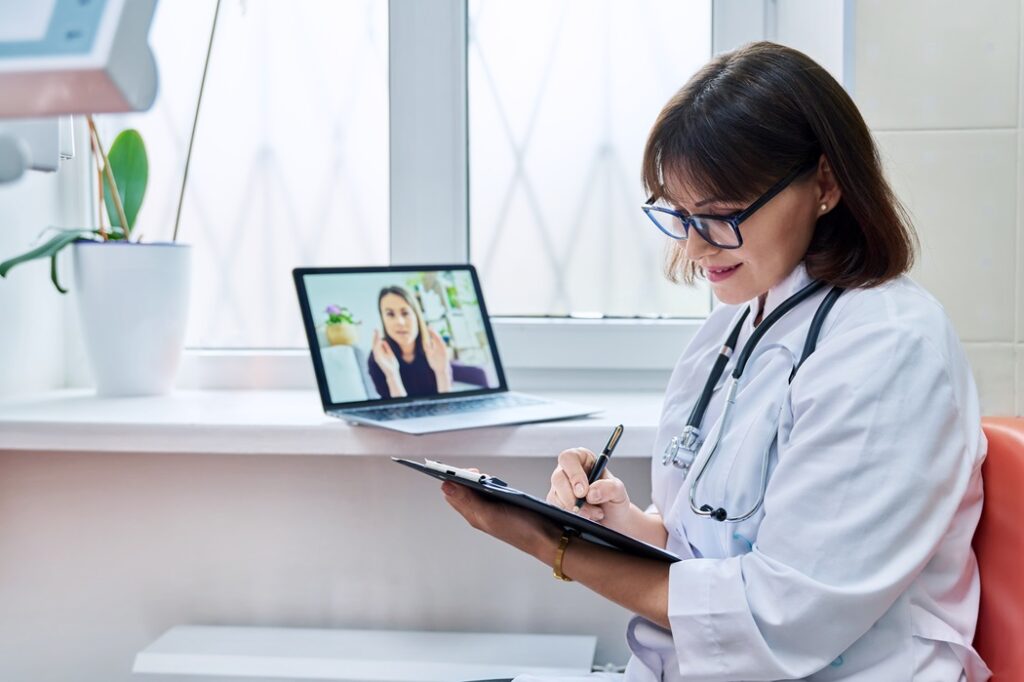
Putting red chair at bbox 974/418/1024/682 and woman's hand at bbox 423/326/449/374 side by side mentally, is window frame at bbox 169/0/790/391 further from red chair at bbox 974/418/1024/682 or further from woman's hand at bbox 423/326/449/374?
red chair at bbox 974/418/1024/682

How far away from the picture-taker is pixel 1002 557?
105 centimetres

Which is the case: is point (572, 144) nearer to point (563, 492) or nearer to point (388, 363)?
point (388, 363)

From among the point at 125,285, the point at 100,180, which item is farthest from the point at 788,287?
the point at 100,180

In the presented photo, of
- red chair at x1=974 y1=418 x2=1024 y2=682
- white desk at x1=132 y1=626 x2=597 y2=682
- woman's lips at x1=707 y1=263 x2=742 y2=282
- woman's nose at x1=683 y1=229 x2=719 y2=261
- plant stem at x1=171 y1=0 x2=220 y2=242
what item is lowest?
white desk at x1=132 y1=626 x2=597 y2=682

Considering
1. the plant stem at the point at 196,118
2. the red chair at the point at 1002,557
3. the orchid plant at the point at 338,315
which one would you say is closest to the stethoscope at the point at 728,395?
the red chair at the point at 1002,557

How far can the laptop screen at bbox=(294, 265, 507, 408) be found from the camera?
5.03 ft

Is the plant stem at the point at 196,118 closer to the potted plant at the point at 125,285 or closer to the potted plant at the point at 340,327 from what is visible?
the potted plant at the point at 125,285

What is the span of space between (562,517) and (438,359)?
68 centimetres

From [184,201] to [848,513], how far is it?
59.2 inches

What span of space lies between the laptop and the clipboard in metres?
0.39

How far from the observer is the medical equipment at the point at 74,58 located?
52 cm

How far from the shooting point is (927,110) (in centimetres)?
144

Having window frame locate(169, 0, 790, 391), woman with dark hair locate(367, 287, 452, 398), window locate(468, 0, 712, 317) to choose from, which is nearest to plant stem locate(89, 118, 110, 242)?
window frame locate(169, 0, 790, 391)

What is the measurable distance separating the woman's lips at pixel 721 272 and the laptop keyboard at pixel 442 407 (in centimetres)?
51
